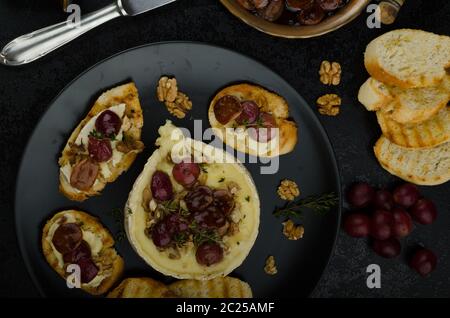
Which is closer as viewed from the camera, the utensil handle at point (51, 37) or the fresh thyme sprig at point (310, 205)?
the utensil handle at point (51, 37)

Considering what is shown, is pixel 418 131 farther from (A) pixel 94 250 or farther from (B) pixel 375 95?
(A) pixel 94 250

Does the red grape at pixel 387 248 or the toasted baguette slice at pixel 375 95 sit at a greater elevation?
the toasted baguette slice at pixel 375 95

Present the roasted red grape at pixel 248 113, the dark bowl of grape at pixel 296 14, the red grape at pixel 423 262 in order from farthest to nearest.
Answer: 1. the red grape at pixel 423 262
2. the roasted red grape at pixel 248 113
3. the dark bowl of grape at pixel 296 14

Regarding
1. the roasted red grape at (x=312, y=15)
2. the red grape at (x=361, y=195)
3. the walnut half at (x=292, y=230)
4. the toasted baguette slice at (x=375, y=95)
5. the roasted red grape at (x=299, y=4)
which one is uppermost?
the roasted red grape at (x=299, y=4)

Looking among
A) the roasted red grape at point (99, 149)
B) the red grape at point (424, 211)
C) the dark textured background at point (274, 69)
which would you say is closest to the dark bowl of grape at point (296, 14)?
the dark textured background at point (274, 69)

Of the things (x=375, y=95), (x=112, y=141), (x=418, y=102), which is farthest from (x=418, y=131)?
(x=112, y=141)

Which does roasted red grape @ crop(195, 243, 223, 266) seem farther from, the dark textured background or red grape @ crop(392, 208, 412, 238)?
red grape @ crop(392, 208, 412, 238)

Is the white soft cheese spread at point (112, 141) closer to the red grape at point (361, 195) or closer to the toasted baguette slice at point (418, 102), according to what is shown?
the red grape at point (361, 195)
